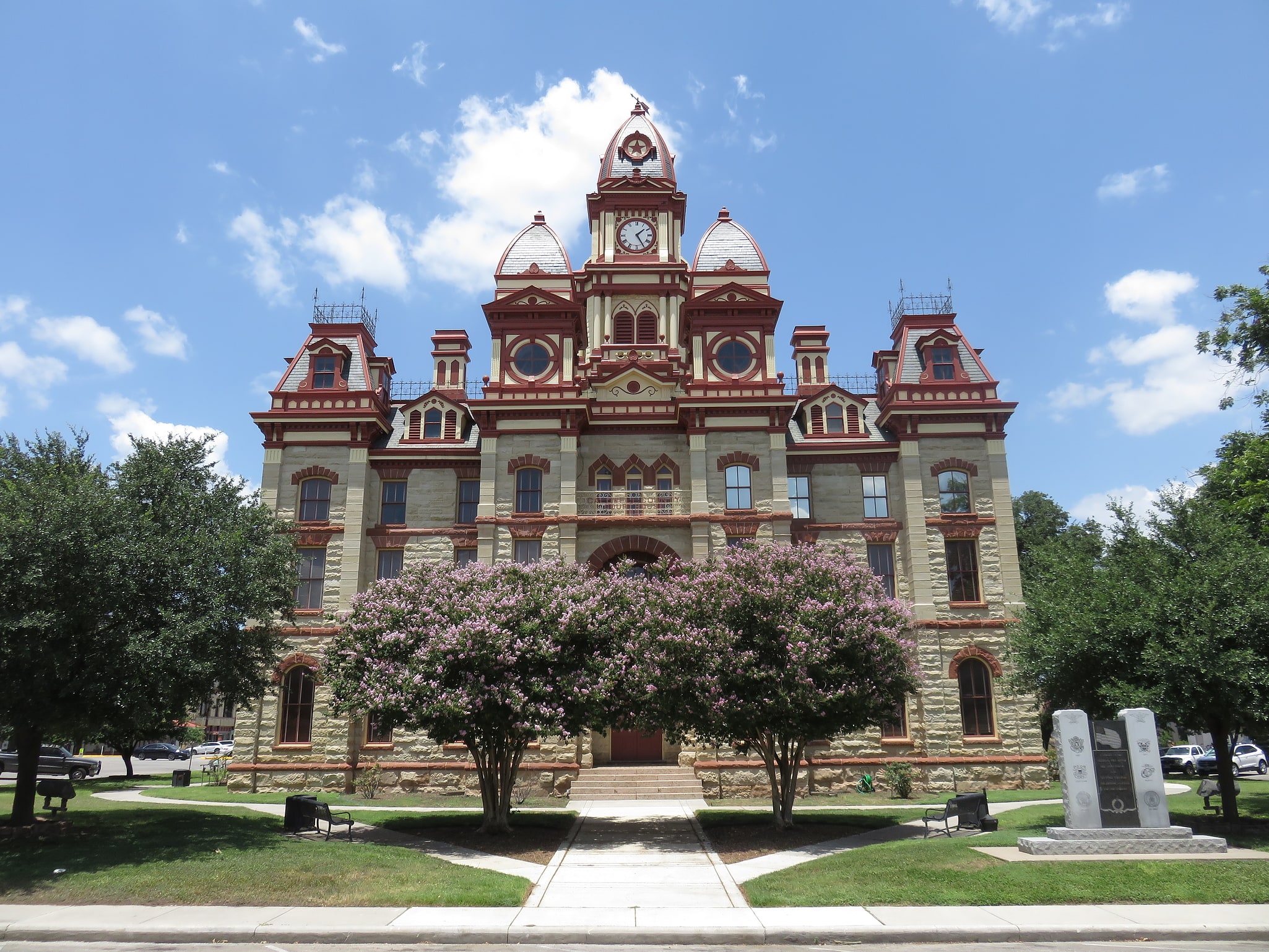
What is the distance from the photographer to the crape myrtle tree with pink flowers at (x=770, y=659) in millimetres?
20156

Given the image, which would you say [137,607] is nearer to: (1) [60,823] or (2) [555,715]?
(1) [60,823]

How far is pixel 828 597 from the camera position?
69.7 feet

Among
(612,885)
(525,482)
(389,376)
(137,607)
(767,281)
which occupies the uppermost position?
(767,281)

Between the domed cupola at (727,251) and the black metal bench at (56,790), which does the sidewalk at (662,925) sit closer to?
the black metal bench at (56,790)

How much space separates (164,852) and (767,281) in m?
30.5

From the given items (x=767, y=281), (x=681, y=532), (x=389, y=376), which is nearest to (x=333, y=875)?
(x=681, y=532)

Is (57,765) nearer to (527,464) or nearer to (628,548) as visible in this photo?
(527,464)

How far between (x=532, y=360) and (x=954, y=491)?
17266 mm

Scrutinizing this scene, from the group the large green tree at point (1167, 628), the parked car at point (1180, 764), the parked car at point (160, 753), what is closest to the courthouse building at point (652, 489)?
the large green tree at point (1167, 628)

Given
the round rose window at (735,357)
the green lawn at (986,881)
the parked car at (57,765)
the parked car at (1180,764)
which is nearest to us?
the green lawn at (986,881)

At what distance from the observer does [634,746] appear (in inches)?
1260

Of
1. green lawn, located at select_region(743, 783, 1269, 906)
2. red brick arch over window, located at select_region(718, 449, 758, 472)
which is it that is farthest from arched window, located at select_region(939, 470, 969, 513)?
green lawn, located at select_region(743, 783, 1269, 906)

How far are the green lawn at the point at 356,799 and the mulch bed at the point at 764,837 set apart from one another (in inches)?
281

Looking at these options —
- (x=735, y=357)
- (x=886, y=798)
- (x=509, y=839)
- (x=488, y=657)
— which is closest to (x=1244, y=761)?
(x=886, y=798)
